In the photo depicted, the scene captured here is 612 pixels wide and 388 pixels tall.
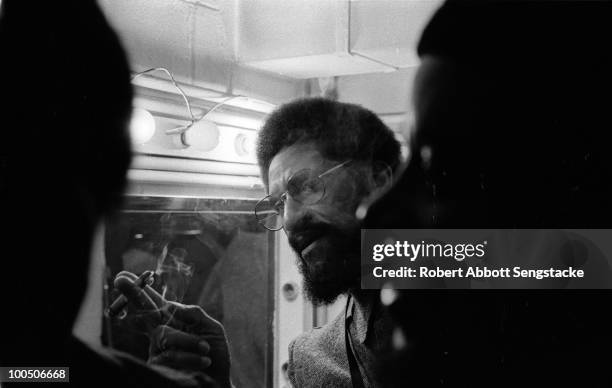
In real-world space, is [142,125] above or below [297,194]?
above

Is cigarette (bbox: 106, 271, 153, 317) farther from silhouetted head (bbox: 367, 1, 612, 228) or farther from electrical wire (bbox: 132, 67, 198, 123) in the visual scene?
silhouetted head (bbox: 367, 1, 612, 228)

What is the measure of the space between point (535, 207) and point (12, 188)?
99cm

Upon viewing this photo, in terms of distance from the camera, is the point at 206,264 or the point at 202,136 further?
the point at 206,264

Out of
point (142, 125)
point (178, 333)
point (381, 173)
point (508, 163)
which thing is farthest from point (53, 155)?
point (508, 163)

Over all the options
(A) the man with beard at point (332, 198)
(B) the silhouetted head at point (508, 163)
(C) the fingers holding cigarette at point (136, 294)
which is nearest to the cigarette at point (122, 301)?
(C) the fingers holding cigarette at point (136, 294)

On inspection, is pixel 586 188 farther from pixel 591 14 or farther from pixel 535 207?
pixel 591 14

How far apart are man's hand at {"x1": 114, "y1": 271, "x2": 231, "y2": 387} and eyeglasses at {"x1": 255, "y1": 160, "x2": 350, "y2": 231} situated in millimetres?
246

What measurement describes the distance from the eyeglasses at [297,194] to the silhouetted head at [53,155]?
0.93ft

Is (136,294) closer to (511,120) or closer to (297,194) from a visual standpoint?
(297,194)

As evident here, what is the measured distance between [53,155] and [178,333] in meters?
0.43

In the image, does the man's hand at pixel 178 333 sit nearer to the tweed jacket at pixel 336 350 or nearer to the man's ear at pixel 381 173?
the tweed jacket at pixel 336 350

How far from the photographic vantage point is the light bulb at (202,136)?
1400 mm

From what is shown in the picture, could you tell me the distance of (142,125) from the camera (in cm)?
139

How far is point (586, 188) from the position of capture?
4.45ft
